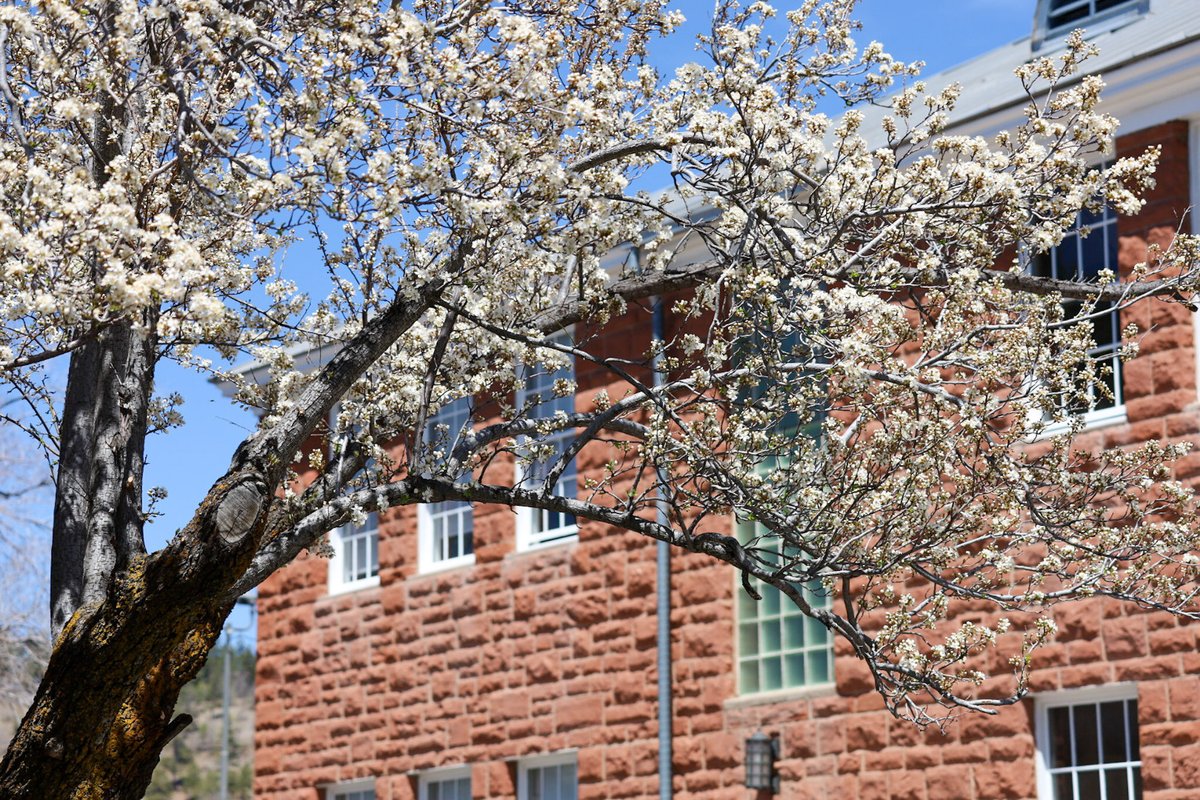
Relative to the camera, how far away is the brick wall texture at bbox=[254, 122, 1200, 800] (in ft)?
40.4

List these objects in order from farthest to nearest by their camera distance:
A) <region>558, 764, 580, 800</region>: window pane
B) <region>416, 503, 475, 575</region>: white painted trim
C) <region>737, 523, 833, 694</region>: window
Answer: <region>416, 503, 475, 575</region>: white painted trim → <region>558, 764, 580, 800</region>: window pane → <region>737, 523, 833, 694</region>: window

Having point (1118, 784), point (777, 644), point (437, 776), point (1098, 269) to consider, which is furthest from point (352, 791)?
point (1098, 269)

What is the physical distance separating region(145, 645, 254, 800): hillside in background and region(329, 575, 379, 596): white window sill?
42.3 meters

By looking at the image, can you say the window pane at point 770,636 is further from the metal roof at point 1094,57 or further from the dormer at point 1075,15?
the dormer at point 1075,15

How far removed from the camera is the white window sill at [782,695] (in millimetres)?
14164

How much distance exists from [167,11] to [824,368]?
320 centimetres

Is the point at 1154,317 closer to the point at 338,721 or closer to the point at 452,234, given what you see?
the point at 452,234

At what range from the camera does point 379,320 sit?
25.2 ft

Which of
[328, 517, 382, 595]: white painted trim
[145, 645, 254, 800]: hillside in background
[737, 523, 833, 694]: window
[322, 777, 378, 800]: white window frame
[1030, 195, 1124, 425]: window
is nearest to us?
[1030, 195, 1124, 425]: window

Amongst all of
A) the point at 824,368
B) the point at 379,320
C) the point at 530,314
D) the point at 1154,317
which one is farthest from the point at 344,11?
the point at 1154,317

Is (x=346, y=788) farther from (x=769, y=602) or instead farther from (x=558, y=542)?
(x=769, y=602)

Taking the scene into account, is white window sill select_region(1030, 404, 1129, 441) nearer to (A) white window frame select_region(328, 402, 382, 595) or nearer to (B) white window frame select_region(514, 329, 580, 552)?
(B) white window frame select_region(514, 329, 580, 552)

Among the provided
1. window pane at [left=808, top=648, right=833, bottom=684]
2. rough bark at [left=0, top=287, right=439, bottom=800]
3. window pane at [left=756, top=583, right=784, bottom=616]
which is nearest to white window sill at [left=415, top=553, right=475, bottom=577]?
window pane at [left=756, top=583, right=784, bottom=616]

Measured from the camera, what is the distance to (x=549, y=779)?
16.8 meters
